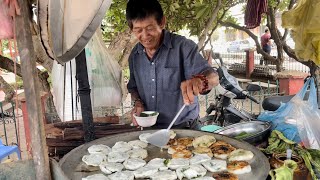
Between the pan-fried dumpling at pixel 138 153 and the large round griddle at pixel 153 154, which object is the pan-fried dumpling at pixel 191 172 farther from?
the pan-fried dumpling at pixel 138 153

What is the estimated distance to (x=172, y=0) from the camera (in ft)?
15.4

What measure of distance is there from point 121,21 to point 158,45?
9.50 ft

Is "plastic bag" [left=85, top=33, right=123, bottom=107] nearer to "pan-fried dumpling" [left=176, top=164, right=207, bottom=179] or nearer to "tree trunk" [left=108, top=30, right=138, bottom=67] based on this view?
"pan-fried dumpling" [left=176, top=164, right=207, bottom=179]

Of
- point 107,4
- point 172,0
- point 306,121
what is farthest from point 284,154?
point 172,0

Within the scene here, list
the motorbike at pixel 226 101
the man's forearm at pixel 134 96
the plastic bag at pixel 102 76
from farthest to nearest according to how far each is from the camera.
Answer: the motorbike at pixel 226 101
the plastic bag at pixel 102 76
the man's forearm at pixel 134 96

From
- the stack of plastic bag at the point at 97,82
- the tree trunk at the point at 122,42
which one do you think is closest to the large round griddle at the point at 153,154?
the stack of plastic bag at the point at 97,82

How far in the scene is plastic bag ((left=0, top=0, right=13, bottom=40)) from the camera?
4.52 feet

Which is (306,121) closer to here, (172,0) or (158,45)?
(158,45)

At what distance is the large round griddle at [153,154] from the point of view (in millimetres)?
1691

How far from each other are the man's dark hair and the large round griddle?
3.22 feet

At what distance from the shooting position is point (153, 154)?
2.10m

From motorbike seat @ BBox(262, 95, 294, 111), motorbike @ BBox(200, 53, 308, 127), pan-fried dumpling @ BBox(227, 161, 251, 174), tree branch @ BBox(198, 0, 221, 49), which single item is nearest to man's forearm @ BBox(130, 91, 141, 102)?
pan-fried dumpling @ BBox(227, 161, 251, 174)

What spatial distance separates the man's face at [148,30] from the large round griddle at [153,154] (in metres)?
0.82

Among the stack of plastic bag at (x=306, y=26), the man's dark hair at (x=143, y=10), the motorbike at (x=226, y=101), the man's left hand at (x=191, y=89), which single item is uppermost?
the man's dark hair at (x=143, y=10)
